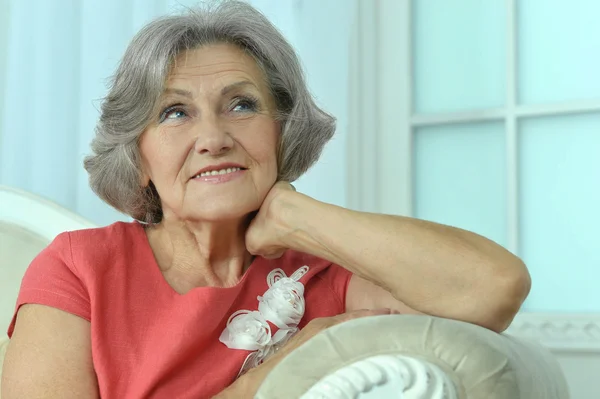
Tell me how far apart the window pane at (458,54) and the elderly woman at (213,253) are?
1.12 metres

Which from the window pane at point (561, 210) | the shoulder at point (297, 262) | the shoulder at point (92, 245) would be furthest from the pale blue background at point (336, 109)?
the shoulder at point (92, 245)

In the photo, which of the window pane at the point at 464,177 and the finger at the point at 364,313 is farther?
the window pane at the point at 464,177

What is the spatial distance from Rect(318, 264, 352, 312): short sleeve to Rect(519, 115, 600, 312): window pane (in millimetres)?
1123

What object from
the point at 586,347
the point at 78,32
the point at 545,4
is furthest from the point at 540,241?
the point at 78,32

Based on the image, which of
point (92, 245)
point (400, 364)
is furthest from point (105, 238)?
point (400, 364)

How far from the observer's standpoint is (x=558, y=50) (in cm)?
257

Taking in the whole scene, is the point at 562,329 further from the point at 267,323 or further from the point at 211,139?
the point at 211,139

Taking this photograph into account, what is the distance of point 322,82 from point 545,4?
29.6 inches

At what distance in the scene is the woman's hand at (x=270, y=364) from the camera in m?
1.33

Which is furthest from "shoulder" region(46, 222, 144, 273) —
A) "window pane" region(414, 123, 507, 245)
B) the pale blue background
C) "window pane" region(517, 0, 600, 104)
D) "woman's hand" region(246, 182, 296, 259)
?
"window pane" region(517, 0, 600, 104)

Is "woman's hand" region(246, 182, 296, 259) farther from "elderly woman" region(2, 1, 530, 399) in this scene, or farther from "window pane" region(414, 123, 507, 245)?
"window pane" region(414, 123, 507, 245)

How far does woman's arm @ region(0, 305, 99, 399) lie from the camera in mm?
1326

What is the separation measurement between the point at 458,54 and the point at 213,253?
146cm

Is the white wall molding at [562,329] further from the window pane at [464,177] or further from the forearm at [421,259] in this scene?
the forearm at [421,259]
